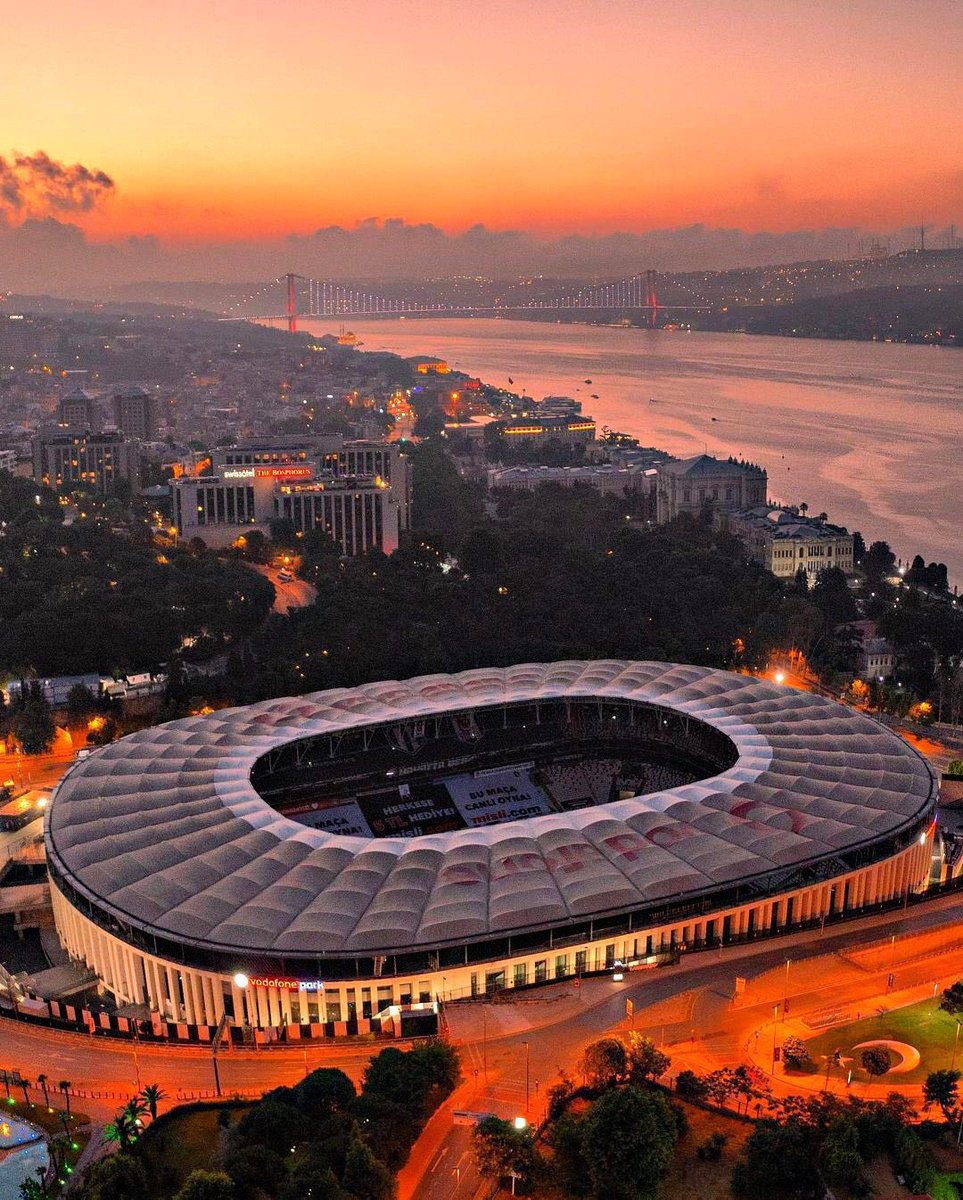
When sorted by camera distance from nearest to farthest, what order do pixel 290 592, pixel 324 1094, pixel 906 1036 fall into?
pixel 324 1094, pixel 906 1036, pixel 290 592

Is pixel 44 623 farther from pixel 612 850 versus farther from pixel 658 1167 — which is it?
pixel 658 1167

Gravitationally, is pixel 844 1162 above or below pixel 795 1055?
above

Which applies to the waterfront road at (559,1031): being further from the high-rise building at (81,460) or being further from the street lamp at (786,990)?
the high-rise building at (81,460)

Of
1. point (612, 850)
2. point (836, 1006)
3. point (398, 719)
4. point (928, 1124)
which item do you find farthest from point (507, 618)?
point (928, 1124)

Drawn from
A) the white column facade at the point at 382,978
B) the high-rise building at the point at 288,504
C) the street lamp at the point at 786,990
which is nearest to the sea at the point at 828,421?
the high-rise building at the point at 288,504

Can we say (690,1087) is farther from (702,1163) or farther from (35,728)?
(35,728)

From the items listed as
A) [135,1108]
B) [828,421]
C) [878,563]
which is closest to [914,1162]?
[135,1108]

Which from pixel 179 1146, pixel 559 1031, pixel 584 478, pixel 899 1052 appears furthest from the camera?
pixel 584 478

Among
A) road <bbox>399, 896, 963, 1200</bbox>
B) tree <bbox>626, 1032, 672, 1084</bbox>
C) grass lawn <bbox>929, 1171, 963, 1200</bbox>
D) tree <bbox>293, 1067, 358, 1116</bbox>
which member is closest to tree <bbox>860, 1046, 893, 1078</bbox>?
road <bbox>399, 896, 963, 1200</bbox>
